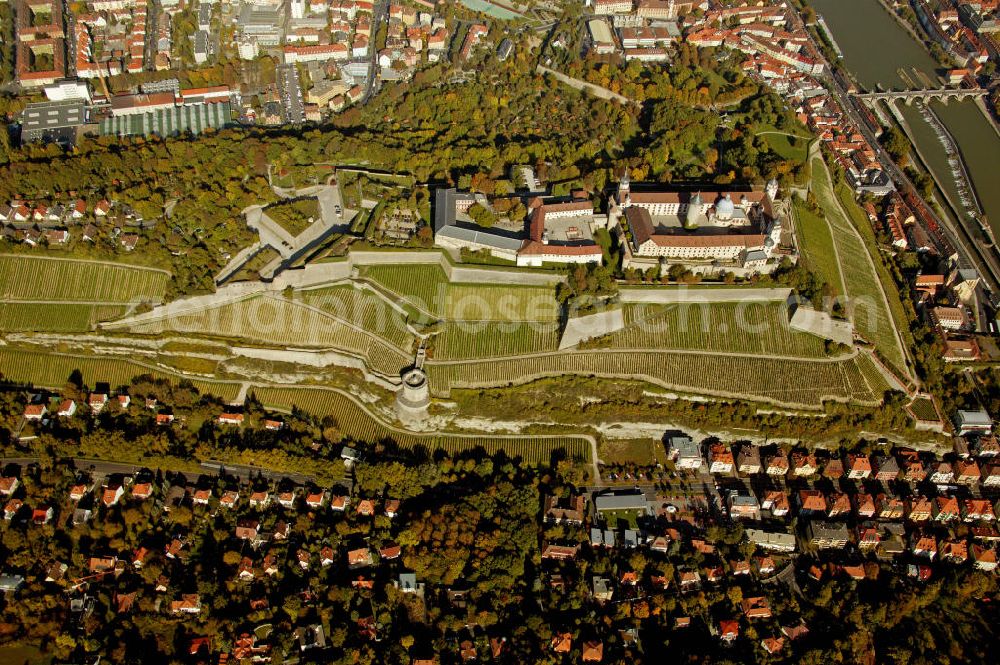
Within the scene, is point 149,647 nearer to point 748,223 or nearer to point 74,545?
point 74,545

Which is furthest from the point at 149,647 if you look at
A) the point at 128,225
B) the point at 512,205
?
the point at 512,205

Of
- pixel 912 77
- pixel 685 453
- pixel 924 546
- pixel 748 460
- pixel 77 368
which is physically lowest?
pixel 924 546

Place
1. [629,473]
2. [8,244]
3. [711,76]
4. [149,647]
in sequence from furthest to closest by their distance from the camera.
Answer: [711,76], [8,244], [629,473], [149,647]

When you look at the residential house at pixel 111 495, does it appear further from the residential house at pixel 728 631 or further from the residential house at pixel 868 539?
the residential house at pixel 868 539

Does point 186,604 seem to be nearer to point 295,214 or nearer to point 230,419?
point 230,419

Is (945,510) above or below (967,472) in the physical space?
below

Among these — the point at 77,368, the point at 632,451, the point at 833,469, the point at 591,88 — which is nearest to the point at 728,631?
the point at 632,451
